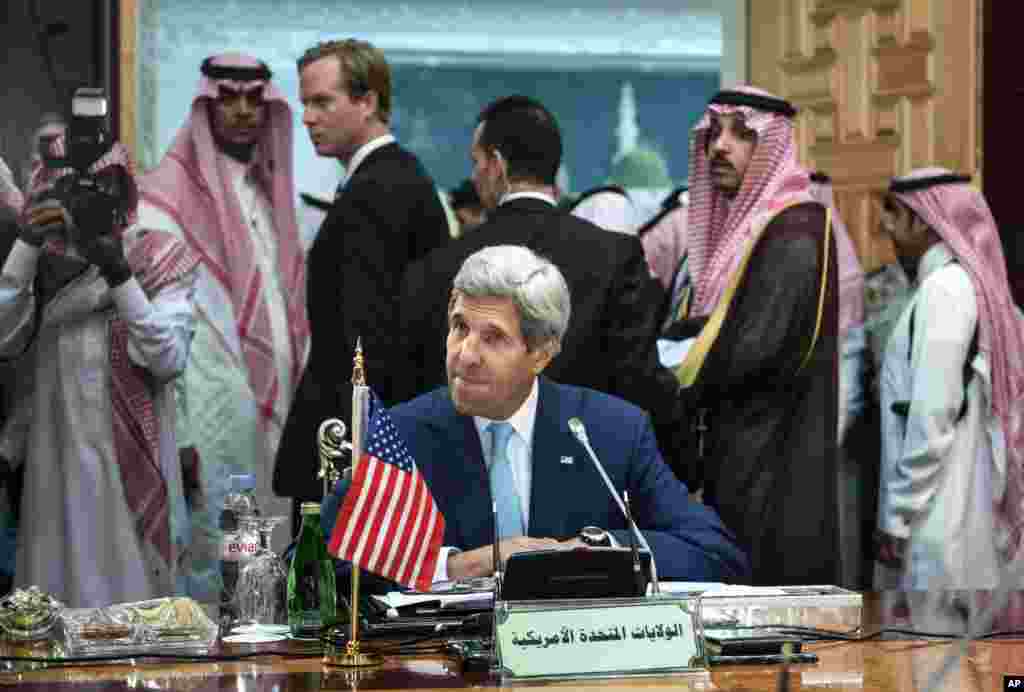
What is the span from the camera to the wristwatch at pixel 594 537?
3309mm

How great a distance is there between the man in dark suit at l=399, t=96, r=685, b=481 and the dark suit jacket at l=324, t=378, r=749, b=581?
77 cm

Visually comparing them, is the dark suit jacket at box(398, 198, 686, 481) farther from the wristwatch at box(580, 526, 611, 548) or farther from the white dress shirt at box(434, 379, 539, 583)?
the wristwatch at box(580, 526, 611, 548)

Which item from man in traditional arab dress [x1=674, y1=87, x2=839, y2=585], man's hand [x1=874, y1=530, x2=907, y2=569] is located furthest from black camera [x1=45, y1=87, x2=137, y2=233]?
man's hand [x1=874, y1=530, x2=907, y2=569]

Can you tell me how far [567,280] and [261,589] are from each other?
1.55m

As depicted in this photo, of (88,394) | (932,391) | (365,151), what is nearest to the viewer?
(365,151)

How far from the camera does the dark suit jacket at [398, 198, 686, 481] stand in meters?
4.48

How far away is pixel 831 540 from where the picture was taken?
5.20 meters

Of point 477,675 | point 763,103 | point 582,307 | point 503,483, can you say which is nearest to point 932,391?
point 763,103

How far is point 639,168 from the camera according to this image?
11.1 metres

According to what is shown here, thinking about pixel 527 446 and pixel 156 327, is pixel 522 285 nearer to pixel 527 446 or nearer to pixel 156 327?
pixel 527 446

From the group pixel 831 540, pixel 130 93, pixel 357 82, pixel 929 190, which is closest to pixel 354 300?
pixel 357 82

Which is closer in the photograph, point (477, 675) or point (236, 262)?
point (477, 675)

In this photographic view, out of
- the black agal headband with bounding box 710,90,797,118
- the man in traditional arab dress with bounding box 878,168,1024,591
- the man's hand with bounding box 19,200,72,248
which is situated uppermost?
the black agal headband with bounding box 710,90,797,118

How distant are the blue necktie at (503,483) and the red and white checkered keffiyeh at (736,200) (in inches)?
73.9
